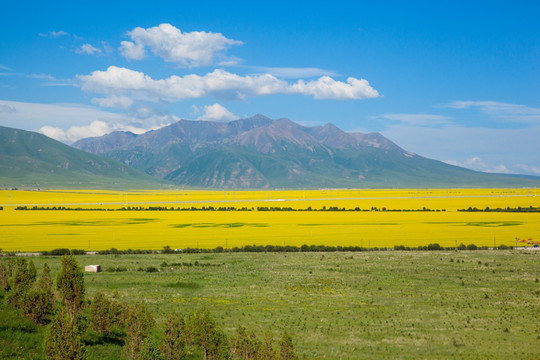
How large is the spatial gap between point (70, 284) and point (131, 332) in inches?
110

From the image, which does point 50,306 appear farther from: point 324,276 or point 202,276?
point 324,276

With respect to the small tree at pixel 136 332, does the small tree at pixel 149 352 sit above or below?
above

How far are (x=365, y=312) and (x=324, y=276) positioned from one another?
988 cm

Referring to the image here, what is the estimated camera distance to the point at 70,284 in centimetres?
1714

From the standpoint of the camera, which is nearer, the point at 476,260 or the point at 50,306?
the point at 50,306

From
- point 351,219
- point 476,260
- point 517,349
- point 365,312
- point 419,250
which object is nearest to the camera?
point 517,349

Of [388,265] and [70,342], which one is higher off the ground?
[70,342]

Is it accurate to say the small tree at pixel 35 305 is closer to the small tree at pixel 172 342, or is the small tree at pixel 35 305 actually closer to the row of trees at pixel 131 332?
the row of trees at pixel 131 332

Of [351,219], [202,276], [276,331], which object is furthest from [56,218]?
[276,331]

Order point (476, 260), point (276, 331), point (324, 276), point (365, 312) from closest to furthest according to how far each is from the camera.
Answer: point (276, 331) → point (365, 312) → point (324, 276) → point (476, 260)

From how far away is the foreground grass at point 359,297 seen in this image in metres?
19.3

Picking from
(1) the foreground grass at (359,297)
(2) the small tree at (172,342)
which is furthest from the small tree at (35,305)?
(2) the small tree at (172,342)

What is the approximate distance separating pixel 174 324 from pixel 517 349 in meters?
12.0

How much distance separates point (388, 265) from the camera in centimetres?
3800
